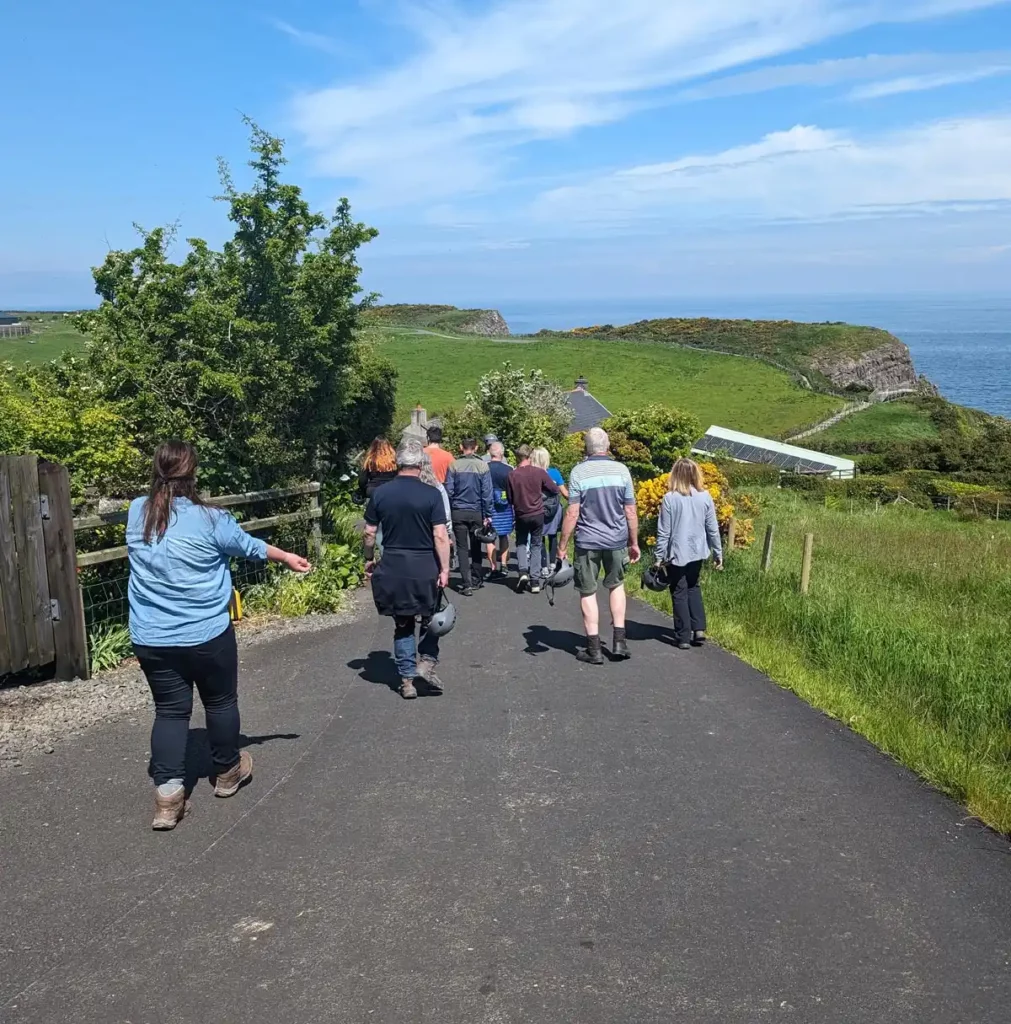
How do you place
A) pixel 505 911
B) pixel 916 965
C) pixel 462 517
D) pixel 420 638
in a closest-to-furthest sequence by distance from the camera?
pixel 916 965 → pixel 505 911 → pixel 420 638 → pixel 462 517

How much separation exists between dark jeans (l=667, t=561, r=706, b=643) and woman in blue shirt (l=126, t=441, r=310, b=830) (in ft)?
A: 14.6

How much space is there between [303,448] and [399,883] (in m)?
8.00

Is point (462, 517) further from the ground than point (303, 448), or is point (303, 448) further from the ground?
point (303, 448)

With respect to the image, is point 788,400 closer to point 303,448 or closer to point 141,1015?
point 303,448

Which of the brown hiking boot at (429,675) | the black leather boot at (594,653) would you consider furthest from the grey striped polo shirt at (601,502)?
the brown hiking boot at (429,675)

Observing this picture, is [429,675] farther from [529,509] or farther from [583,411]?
[583,411]

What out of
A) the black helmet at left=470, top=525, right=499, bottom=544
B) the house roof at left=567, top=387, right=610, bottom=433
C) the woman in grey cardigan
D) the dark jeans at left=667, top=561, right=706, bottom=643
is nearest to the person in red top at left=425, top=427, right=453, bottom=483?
the black helmet at left=470, top=525, right=499, bottom=544

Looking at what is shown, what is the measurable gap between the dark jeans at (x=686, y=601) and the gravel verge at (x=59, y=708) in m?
4.49

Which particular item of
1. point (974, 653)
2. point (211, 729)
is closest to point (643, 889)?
point (211, 729)

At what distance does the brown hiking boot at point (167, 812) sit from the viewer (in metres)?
4.75

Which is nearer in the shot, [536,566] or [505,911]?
[505,911]

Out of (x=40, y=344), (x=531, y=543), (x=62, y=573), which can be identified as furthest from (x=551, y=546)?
(x=40, y=344)

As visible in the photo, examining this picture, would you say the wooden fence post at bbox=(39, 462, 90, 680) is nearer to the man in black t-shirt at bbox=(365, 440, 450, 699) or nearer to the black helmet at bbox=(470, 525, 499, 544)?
the man in black t-shirt at bbox=(365, 440, 450, 699)

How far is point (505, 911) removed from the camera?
3.95 m
